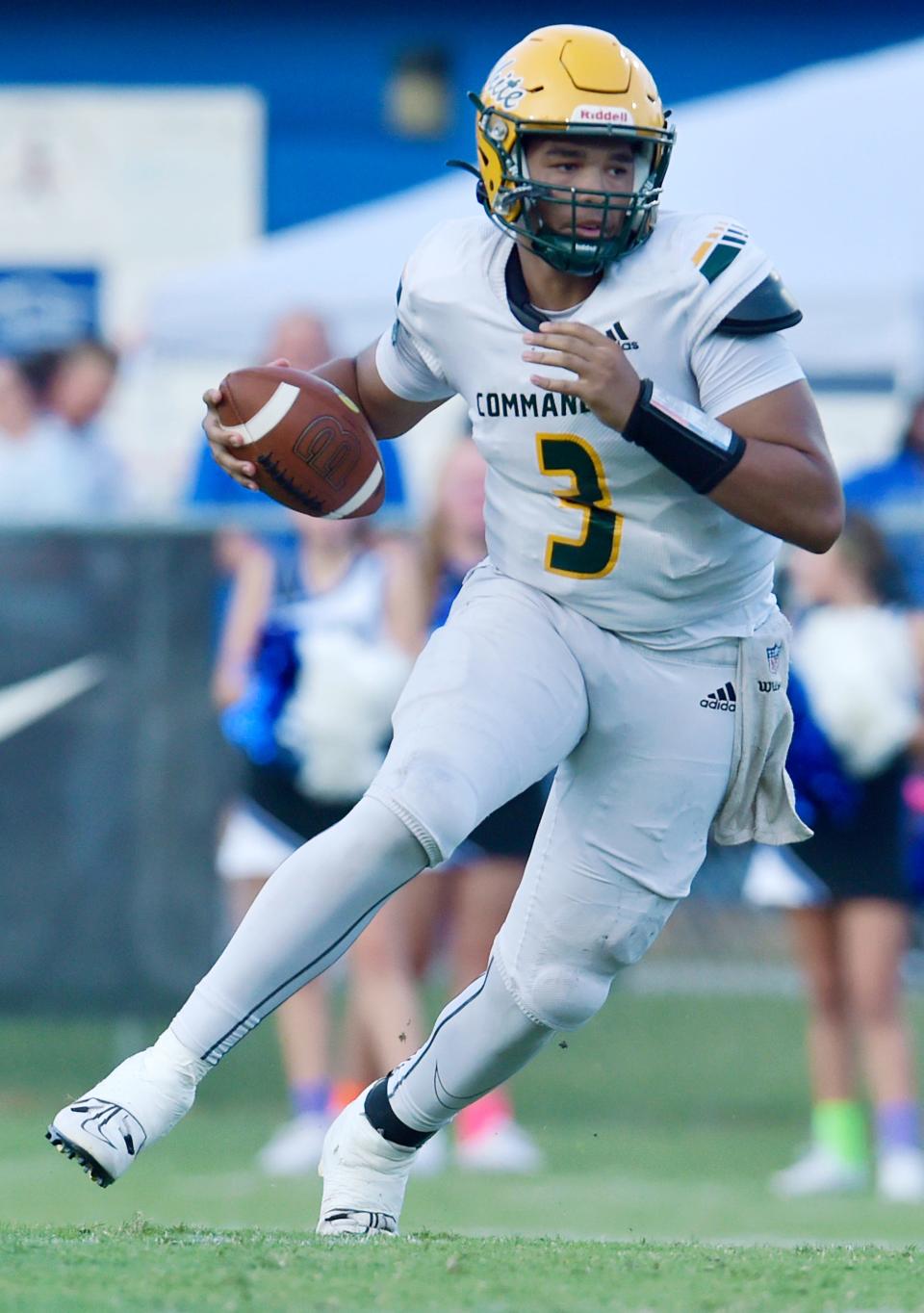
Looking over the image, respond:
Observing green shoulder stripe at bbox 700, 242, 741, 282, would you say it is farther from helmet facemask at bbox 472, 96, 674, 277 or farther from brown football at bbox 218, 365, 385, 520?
brown football at bbox 218, 365, 385, 520

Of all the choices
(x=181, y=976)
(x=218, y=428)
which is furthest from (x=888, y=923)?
(x=218, y=428)

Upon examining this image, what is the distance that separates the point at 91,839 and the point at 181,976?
1.76 feet

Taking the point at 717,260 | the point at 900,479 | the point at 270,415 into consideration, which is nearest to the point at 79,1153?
the point at 270,415

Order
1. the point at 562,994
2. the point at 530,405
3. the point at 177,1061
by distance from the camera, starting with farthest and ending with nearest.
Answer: the point at 562,994
the point at 530,405
the point at 177,1061

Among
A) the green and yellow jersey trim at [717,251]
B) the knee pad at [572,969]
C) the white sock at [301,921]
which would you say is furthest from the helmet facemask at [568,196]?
the knee pad at [572,969]

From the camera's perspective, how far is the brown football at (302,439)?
13.3 ft

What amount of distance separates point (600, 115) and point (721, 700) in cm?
105

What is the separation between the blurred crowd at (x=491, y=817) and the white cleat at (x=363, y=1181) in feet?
7.15

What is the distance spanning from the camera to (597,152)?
150 inches

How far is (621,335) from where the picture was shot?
3.78 metres

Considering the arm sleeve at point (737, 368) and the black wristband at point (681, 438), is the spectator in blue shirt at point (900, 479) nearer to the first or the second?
the arm sleeve at point (737, 368)

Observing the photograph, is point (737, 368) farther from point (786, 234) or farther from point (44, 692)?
point (786, 234)

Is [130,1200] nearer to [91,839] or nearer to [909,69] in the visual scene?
[91,839]

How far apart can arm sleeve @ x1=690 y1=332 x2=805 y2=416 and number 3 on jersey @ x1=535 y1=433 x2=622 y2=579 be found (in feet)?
0.78
